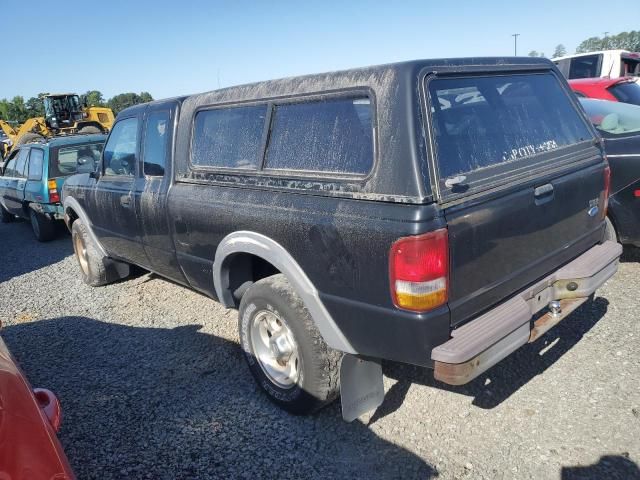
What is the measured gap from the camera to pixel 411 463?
2539 mm

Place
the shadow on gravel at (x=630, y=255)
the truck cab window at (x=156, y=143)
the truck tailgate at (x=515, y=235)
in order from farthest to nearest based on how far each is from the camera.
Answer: the shadow on gravel at (x=630, y=255), the truck cab window at (x=156, y=143), the truck tailgate at (x=515, y=235)

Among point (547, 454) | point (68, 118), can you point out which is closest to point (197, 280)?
point (547, 454)

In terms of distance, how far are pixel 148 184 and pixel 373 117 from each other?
7.42 feet

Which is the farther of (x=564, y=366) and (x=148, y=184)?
(x=148, y=184)

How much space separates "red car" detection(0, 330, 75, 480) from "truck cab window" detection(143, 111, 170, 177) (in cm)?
231

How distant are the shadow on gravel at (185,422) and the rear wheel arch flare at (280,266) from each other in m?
0.62

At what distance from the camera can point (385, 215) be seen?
7.20ft

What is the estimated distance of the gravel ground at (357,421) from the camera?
100 inches

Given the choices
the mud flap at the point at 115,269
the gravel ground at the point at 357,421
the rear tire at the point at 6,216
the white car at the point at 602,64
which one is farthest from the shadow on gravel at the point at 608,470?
the rear tire at the point at 6,216

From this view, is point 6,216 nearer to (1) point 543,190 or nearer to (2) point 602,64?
(1) point 543,190

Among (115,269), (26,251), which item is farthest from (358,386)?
(26,251)

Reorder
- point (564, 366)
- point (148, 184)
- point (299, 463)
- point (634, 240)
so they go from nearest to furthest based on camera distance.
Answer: point (299, 463), point (564, 366), point (148, 184), point (634, 240)

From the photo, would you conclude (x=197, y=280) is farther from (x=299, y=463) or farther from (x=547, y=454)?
(x=547, y=454)

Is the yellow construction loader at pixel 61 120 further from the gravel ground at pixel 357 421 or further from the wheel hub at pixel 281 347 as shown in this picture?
the wheel hub at pixel 281 347
